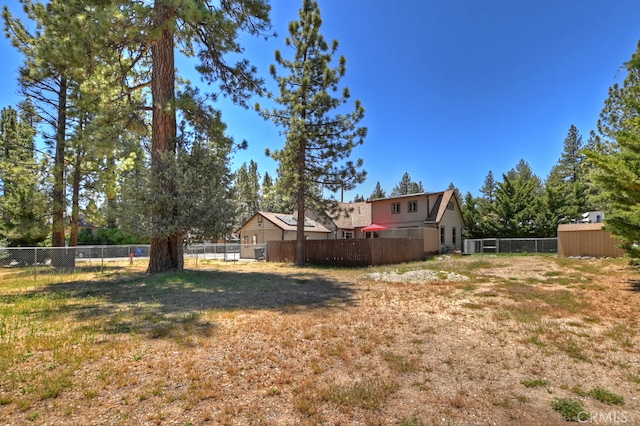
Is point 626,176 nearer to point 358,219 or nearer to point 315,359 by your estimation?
point 315,359

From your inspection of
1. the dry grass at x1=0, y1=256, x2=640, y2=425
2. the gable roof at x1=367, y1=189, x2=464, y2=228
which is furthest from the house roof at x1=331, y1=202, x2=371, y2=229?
the dry grass at x1=0, y1=256, x2=640, y2=425

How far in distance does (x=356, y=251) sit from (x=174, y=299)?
11.4 meters

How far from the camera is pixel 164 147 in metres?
12.1

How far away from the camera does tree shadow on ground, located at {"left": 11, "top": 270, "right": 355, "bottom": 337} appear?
5.75 metres

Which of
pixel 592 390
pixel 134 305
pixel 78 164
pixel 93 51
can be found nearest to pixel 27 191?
pixel 78 164

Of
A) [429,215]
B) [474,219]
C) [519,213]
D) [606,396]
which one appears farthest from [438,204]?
[606,396]

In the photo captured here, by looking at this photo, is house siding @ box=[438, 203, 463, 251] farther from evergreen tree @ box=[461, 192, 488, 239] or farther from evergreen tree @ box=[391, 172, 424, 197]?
evergreen tree @ box=[391, 172, 424, 197]

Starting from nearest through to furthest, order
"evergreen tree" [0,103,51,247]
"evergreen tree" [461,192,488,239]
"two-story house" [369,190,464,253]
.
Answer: "evergreen tree" [0,103,51,247] < "two-story house" [369,190,464,253] < "evergreen tree" [461,192,488,239]

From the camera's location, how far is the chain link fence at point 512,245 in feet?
80.4

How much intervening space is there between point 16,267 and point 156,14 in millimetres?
14043

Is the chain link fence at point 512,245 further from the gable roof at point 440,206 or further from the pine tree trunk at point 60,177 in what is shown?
the pine tree trunk at point 60,177

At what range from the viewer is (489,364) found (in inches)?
158

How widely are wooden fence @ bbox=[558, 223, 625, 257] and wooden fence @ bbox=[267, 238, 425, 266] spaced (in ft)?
29.7

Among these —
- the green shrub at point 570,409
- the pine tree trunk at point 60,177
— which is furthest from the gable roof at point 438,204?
the green shrub at point 570,409
